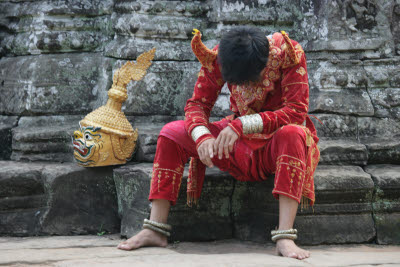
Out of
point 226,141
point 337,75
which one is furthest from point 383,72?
point 226,141

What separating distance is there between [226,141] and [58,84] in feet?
4.98

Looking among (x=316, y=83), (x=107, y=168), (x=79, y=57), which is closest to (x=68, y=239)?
(x=107, y=168)

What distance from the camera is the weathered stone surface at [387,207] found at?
9.80 ft

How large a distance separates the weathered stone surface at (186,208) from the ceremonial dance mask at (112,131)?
0.12 metres

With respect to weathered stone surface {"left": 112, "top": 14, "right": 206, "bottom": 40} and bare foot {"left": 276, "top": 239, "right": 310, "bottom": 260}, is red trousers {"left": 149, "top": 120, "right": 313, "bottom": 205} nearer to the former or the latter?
bare foot {"left": 276, "top": 239, "right": 310, "bottom": 260}

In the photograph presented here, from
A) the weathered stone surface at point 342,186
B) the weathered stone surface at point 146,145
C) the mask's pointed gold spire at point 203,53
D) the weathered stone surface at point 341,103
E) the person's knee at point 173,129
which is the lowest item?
the weathered stone surface at point 342,186

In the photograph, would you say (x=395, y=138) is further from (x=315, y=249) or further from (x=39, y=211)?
(x=39, y=211)

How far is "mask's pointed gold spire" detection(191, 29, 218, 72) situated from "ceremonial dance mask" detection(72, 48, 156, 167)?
46 centimetres

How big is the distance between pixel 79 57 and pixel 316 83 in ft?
5.06

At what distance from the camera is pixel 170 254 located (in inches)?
100

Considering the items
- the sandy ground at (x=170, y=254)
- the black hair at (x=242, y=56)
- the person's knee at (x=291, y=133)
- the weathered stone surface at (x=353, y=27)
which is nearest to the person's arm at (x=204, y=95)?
the black hair at (x=242, y=56)

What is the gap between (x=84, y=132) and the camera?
309cm

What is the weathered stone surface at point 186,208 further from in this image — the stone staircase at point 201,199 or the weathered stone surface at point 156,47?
the weathered stone surface at point 156,47

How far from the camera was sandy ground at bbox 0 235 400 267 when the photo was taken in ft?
7.80
